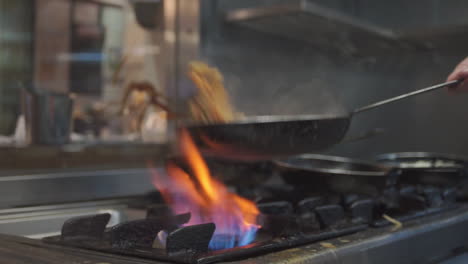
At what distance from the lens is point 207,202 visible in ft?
2.97

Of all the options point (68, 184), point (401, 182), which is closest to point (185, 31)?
point (68, 184)

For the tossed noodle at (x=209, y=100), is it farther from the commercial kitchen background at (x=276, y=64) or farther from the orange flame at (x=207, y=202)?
the commercial kitchen background at (x=276, y=64)

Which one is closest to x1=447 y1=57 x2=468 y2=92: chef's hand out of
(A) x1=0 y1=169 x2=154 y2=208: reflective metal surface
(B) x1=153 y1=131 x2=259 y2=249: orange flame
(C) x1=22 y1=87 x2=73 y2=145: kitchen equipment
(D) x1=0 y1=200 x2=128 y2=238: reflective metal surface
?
(B) x1=153 y1=131 x2=259 y2=249: orange flame

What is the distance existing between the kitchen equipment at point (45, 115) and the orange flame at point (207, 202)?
0.50m

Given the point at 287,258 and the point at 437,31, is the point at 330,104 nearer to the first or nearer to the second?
the point at 437,31

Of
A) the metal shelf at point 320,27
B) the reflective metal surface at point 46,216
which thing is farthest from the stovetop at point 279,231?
the metal shelf at point 320,27

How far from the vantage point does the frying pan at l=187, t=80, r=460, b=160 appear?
2.64 ft

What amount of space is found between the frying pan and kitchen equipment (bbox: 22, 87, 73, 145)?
2.20ft

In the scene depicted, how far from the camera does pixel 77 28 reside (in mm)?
3428

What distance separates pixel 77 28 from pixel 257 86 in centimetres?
165

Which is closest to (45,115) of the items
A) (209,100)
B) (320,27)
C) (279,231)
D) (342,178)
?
(209,100)

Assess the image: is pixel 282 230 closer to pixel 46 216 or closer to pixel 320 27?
pixel 46 216

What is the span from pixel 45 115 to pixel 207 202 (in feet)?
2.33

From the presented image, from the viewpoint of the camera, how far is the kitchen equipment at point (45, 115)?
1389mm
